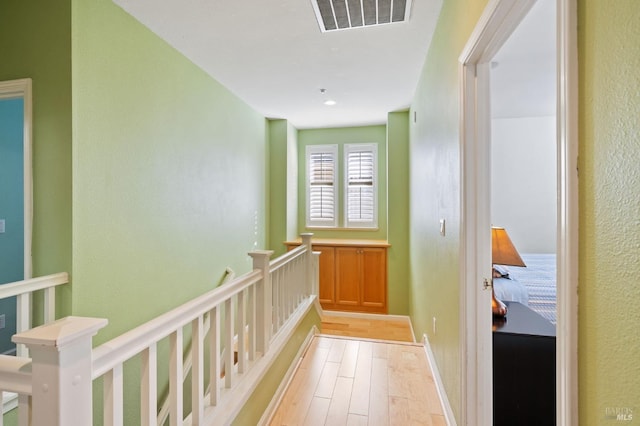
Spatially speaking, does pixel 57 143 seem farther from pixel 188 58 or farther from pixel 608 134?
Answer: pixel 608 134

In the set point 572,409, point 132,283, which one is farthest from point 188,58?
point 572,409

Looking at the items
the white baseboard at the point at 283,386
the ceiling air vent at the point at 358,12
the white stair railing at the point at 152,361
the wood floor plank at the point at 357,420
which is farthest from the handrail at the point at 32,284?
the ceiling air vent at the point at 358,12

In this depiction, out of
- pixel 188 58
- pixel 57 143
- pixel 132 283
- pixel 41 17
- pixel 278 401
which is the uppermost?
pixel 188 58

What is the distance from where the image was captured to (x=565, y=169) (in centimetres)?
68

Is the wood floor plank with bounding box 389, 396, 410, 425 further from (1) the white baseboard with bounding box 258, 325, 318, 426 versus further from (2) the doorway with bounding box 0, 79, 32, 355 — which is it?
(2) the doorway with bounding box 0, 79, 32, 355

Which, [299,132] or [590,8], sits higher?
[299,132]

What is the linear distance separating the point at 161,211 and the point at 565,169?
2.42 metres

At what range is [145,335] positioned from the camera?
997mm

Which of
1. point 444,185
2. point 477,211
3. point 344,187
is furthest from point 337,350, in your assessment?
point 344,187

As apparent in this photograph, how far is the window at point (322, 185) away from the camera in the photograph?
4.86m

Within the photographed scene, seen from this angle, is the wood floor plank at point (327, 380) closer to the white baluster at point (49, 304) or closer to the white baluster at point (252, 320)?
the white baluster at point (252, 320)

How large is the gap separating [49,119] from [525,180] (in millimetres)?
5303

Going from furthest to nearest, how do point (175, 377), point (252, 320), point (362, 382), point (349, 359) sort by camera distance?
1. point (349, 359)
2. point (362, 382)
3. point (252, 320)
4. point (175, 377)

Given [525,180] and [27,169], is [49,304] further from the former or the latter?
[525,180]
